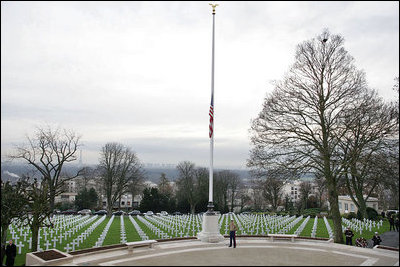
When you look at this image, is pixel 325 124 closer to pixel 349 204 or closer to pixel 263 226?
pixel 263 226

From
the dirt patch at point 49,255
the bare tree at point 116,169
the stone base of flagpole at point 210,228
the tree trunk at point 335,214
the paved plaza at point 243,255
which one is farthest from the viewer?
the bare tree at point 116,169

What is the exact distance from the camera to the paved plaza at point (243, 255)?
1056cm

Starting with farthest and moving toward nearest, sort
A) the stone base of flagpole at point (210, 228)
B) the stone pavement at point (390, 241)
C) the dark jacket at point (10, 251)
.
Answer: the stone base of flagpole at point (210, 228)
the stone pavement at point (390, 241)
the dark jacket at point (10, 251)

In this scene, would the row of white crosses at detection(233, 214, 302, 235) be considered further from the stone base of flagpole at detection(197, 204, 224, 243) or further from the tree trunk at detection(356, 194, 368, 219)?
the stone base of flagpole at detection(197, 204, 224, 243)

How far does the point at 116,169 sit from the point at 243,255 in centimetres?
4029

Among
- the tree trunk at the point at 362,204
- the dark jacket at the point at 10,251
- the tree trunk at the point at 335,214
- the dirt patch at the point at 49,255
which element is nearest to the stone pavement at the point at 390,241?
the tree trunk at the point at 335,214

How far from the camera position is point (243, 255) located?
464 inches

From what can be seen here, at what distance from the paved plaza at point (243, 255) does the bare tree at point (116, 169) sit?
34506 mm

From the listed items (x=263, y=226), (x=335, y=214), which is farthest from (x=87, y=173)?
(x=335, y=214)

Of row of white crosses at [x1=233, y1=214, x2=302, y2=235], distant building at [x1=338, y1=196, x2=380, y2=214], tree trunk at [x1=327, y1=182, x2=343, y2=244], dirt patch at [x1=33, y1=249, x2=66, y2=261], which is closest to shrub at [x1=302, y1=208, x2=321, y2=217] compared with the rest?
distant building at [x1=338, y1=196, x2=380, y2=214]

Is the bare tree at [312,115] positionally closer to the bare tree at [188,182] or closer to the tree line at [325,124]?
the tree line at [325,124]

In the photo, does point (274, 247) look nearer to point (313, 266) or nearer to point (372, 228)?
point (313, 266)

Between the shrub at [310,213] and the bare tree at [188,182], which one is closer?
the shrub at [310,213]

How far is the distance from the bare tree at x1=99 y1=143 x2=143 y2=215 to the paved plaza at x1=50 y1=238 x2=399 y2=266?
113 feet
